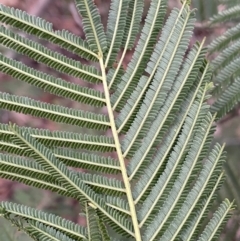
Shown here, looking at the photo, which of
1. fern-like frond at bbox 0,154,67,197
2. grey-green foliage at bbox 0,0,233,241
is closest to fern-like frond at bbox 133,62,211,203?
grey-green foliage at bbox 0,0,233,241

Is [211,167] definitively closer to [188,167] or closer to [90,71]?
[188,167]

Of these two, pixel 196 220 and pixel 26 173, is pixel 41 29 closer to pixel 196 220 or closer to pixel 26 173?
pixel 26 173

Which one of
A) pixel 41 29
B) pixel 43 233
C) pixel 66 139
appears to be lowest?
pixel 43 233

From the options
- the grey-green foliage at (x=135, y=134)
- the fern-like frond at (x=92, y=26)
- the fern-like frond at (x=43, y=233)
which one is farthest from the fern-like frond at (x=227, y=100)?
the fern-like frond at (x=43, y=233)

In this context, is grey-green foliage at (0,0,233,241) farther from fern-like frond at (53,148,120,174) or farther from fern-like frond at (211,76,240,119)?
fern-like frond at (211,76,240,119)

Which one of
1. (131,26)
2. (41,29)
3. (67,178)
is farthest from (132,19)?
(67,178)

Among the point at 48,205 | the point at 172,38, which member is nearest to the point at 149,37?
the point at 172,38

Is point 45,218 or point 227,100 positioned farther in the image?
point 227,100
